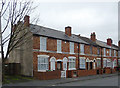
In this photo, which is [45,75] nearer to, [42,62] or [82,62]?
[42,62]

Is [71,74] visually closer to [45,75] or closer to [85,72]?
[85,72]

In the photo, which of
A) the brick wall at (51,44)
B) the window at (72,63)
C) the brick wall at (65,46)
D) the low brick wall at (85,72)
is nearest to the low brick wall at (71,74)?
the low brick wall at (85,72)

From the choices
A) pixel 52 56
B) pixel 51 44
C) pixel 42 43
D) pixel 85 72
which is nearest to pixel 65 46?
pixel 51 44

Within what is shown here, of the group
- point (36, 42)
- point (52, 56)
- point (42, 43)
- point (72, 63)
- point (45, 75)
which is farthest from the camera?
point (72, 63)

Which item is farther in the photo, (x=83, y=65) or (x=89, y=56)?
(x=89, y=56)

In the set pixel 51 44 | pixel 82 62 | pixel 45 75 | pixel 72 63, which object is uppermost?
pixel 51 44

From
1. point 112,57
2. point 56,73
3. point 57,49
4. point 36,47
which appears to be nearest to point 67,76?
point 56,73

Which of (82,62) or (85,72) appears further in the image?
(82,62)

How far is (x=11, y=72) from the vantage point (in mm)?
22312

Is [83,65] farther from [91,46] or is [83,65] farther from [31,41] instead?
[31,41]

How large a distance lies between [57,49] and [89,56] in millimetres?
10106

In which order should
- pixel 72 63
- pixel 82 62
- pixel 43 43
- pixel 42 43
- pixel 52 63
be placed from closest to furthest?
pixel 42 43 < pixel 43 43 < pixel 52 63 < pixel 72 63 < pixel 82 62

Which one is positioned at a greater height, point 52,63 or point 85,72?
point 52,63

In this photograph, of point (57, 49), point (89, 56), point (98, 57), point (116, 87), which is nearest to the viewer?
point (116, 87)
